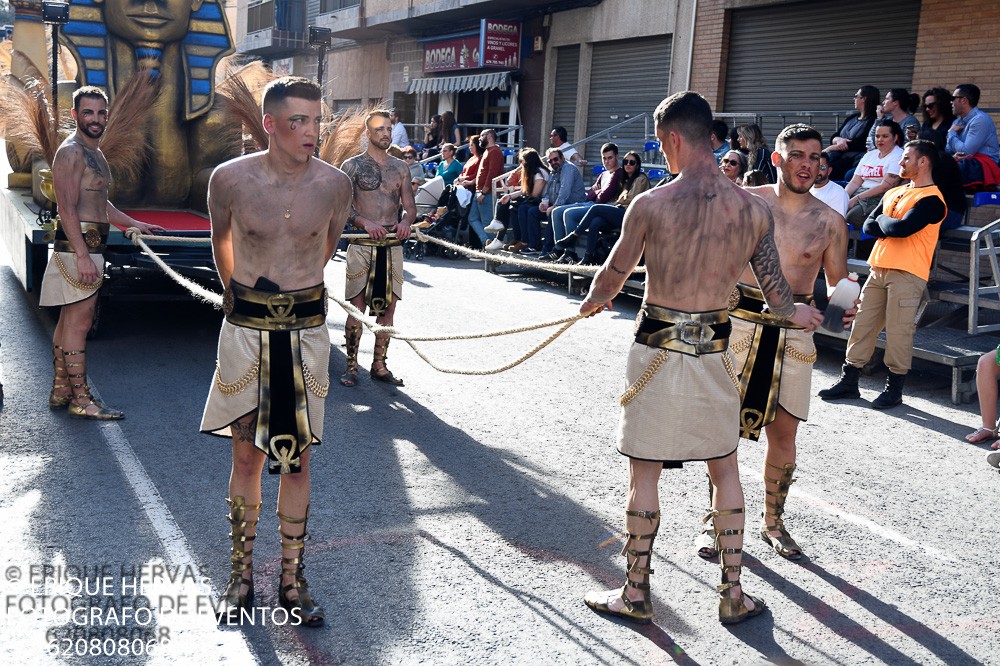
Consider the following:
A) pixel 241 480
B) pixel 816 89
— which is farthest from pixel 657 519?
pixel 816 89

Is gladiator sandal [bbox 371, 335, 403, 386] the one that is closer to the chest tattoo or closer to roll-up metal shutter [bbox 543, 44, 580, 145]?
the chest tattoo

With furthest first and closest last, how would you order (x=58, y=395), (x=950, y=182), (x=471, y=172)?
(x=471, y=172), (x=950, y=182), (x=58, y=395)

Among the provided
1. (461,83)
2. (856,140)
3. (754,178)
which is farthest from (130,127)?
(461,83)

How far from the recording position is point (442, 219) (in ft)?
54.2

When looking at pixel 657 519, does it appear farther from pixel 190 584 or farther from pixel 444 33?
pixel 444 33

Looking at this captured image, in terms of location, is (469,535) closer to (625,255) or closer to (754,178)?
(625,255)

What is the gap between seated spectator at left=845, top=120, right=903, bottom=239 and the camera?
31.1ft

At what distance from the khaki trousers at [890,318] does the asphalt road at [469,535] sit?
44cm

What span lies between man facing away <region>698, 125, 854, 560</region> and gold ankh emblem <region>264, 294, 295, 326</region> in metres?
2.07

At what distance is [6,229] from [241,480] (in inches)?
320

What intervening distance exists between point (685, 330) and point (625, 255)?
366mm

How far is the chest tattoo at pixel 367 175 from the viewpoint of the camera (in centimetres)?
756

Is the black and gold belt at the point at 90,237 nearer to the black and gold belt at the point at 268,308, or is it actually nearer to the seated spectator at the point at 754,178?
the black and gold belt at the point at 268,308

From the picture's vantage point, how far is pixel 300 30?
34.2 m
